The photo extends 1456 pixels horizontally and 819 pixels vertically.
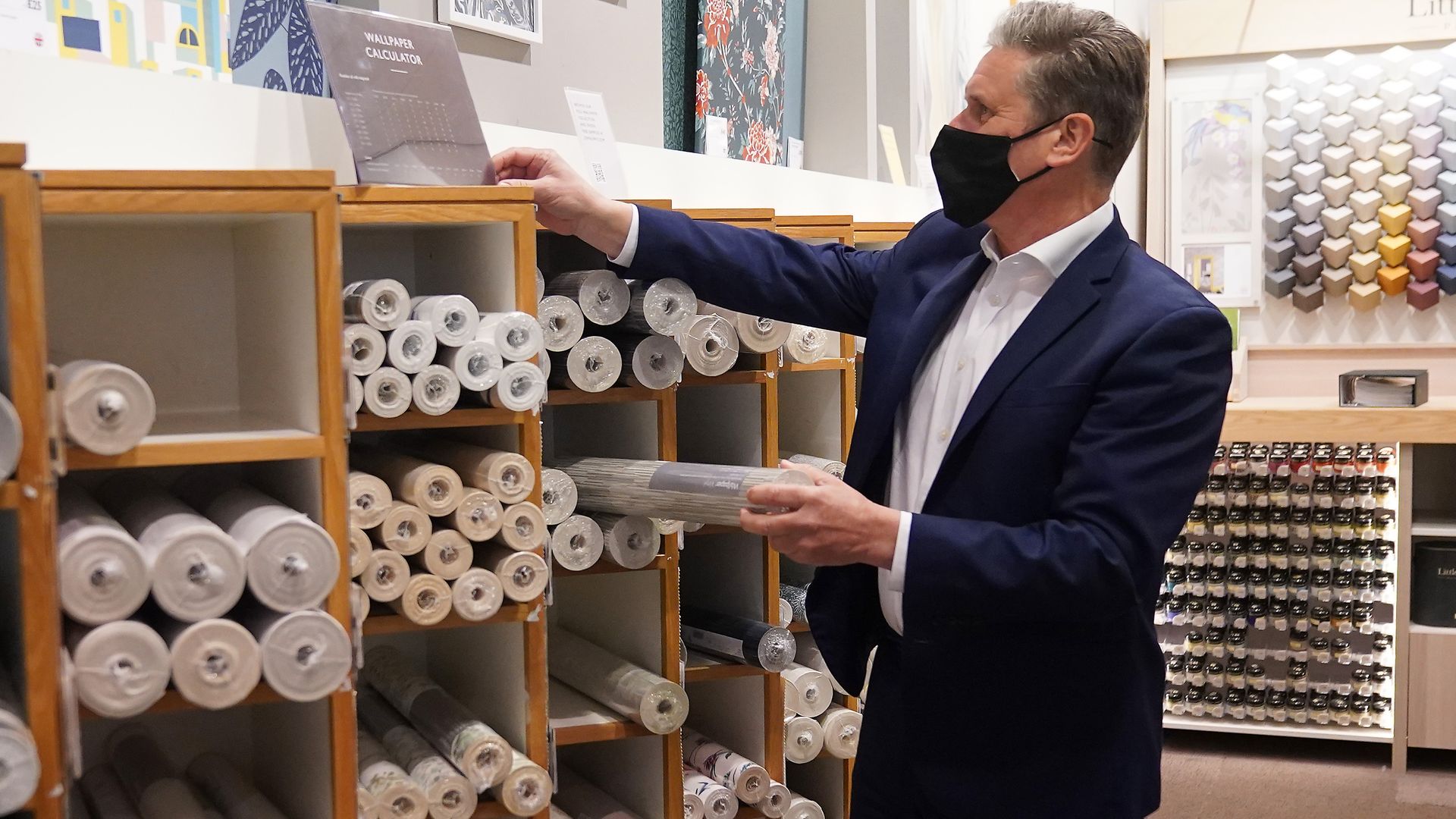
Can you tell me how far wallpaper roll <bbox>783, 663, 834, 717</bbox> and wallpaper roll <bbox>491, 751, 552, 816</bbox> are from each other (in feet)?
2.82

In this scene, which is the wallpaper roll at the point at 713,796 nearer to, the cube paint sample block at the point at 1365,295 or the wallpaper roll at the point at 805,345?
the wallpaper roll at the point at 805,345

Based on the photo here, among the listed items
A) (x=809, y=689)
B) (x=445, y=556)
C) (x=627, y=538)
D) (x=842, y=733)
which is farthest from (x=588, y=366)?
(x=842, y=733)

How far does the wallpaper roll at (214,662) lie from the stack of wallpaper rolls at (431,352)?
45cm

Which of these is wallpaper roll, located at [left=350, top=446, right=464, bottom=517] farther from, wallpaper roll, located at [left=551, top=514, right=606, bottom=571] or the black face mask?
the black face mask

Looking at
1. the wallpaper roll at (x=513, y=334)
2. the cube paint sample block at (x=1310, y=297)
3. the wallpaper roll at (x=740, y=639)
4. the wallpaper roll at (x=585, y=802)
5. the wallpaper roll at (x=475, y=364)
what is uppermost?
the cube paint sample block at (x=1310, y=297)

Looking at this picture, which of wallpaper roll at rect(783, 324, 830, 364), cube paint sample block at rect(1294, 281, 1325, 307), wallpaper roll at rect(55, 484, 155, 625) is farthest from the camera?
cube paint sample block at rect(1294, 281, 1325, 307)

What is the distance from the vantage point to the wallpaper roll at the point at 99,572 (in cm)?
132

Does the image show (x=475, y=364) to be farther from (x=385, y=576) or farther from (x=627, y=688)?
(x=627, y=688)

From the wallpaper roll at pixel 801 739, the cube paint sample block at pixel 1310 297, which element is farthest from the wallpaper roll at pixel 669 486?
the cube paint sample block at pixel 1310 297

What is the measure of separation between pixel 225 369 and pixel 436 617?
50 cm

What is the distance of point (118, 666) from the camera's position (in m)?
1.35

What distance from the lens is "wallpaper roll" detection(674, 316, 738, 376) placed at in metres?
2.29

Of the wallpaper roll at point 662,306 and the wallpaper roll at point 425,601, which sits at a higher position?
the wallpaper roll at point 662,306

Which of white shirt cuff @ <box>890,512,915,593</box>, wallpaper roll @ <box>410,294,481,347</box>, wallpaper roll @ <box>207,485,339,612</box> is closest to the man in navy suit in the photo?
white shirt cuff @ <box>890,512,915,593</box>
